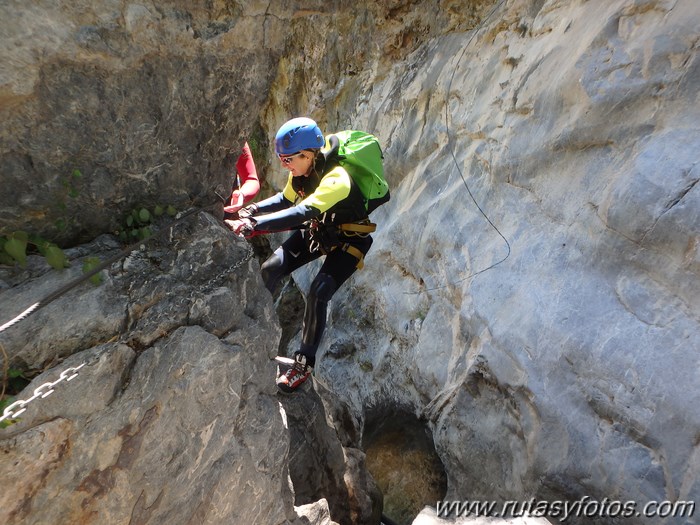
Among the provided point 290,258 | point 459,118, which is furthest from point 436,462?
point 459,118

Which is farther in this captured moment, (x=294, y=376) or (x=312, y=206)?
(x=294, y=376)

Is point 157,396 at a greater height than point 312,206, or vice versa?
point 312,206

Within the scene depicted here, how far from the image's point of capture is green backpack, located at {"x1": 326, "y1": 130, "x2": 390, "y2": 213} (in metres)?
4.36

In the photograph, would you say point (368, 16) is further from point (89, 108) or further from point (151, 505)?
point (151, 505)

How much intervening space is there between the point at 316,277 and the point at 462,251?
1.42 m

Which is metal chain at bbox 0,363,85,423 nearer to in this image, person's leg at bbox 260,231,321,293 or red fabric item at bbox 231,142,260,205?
red fabric item at bbox 231,142,260,205

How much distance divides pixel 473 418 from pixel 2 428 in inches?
133

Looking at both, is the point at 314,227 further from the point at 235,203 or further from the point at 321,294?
the point at 235,203

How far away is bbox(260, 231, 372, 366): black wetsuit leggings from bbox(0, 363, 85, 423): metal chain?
2.12 meters

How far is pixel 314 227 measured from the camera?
15.2 feet

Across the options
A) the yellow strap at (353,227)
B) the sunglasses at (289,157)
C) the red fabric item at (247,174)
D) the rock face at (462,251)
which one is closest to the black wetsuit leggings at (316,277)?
the yellow strap at (353,227)

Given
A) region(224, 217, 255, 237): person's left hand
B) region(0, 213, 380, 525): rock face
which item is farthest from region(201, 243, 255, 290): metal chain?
region(224, 217, 255, 237): person's left hand

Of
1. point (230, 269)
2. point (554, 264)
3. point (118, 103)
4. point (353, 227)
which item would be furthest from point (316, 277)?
point (118, 103)

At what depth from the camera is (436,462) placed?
5.05 m
